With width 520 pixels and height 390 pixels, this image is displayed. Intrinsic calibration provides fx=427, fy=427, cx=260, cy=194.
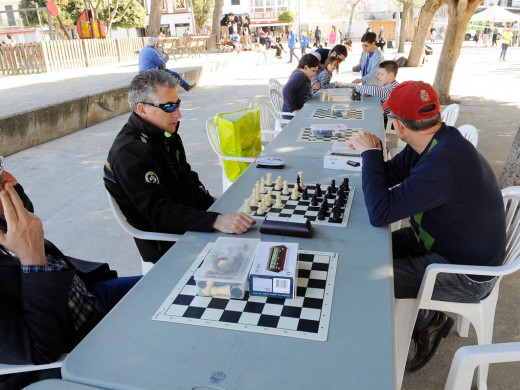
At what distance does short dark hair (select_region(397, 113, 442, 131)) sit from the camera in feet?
6.41

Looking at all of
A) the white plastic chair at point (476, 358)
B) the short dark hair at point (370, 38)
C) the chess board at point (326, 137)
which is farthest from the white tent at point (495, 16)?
the white plastic chair at point (476, 358)

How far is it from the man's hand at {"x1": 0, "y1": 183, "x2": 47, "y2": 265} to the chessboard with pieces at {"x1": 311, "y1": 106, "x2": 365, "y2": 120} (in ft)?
11.1

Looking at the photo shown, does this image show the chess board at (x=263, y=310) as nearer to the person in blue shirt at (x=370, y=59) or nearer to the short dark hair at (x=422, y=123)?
the short dark hair at (x=422, y=123)

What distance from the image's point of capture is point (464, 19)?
27.5 feet

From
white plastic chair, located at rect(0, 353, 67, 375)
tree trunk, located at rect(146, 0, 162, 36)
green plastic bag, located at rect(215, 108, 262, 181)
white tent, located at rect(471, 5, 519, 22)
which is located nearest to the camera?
white plastic chair, located at rect(0, 353, 67, 375)

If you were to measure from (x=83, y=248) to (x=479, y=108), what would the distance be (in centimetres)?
843

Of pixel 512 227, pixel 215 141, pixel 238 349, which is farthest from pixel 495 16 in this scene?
pixel 238 349

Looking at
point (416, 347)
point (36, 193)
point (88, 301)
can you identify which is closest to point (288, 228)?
point (88, 301)

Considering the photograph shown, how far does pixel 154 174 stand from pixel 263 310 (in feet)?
3.73

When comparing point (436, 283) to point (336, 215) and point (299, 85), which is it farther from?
point (299, 85)

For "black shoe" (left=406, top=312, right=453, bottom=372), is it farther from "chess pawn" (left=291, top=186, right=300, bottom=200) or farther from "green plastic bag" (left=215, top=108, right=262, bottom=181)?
"green plastic bag" (left=215, top=108, right=262, bottom=181)

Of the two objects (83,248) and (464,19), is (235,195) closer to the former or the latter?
(83,248)

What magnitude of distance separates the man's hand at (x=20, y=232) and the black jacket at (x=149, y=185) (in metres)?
0.70

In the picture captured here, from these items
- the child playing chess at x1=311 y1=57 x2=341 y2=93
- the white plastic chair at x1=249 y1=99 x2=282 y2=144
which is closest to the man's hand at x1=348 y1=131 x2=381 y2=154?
the white plastic chair at x1=249 y1=99 x2=282 y2=144
